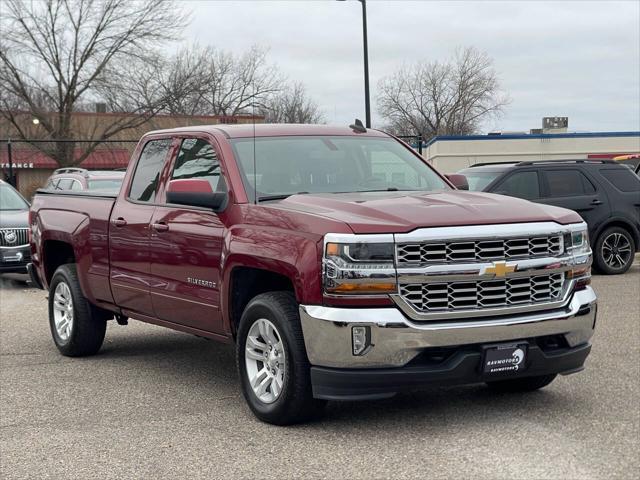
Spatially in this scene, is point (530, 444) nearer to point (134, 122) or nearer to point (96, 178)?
point (96, 178)

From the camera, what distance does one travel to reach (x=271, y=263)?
581 centimetres

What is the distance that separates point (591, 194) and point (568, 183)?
1.30 ft

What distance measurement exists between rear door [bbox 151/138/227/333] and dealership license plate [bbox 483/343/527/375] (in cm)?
191

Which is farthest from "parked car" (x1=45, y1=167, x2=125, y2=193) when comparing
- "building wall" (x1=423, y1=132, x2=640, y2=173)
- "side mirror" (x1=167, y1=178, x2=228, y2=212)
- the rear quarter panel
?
"building wall" (x1=423, y1=132, x2=640, y2=173)

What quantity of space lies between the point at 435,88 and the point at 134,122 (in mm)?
22569

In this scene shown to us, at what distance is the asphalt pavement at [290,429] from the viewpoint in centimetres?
509

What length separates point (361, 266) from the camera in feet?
17.5

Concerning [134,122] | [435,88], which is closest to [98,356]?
[134,122]

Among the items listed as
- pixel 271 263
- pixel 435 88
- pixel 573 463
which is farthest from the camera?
pixel 435 88

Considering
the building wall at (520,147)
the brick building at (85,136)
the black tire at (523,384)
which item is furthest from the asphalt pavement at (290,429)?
the brick building at (85,136)

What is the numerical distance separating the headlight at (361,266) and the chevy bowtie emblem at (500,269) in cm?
58

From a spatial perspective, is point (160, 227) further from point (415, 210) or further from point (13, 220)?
point (13, 220)

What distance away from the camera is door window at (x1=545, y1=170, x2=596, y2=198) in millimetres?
14938

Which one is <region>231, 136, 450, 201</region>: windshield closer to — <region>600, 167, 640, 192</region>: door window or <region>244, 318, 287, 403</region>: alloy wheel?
<region>244, 318, 287, 403</region>: alloy wheel
